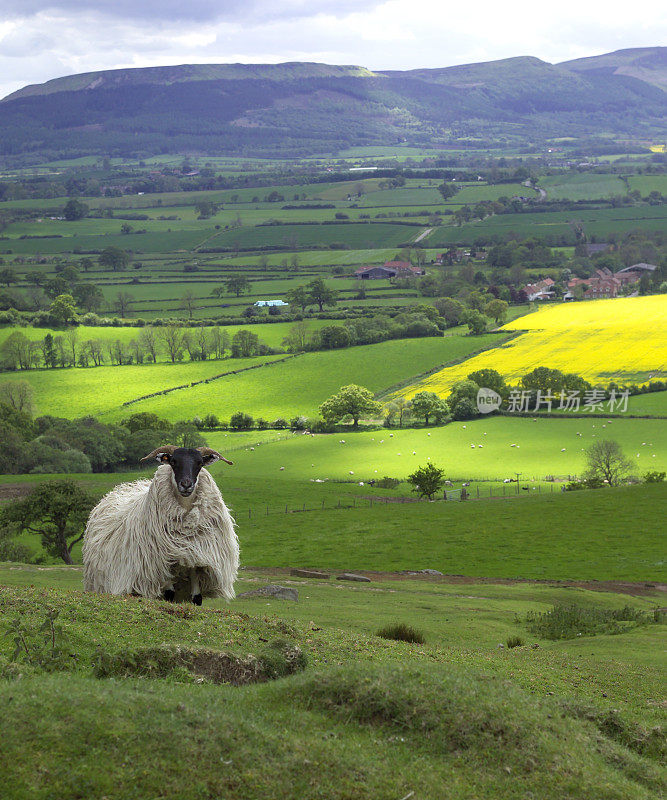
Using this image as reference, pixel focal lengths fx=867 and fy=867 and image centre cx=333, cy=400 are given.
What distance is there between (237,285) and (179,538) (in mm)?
165246

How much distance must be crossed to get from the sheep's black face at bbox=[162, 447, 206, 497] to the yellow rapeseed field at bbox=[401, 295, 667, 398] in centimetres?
9894

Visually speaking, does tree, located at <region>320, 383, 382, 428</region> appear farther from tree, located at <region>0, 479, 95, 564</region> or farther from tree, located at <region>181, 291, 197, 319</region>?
tree, located at <region>0, 479, 95, 564</region>

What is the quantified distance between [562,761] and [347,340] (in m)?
138

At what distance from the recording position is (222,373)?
133m

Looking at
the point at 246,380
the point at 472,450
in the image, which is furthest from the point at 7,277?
the point at 472,450

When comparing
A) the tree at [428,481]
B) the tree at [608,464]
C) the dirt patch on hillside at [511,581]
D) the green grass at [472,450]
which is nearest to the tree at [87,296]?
the green grass at [472,450]

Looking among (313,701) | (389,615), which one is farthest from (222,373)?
(313,701)

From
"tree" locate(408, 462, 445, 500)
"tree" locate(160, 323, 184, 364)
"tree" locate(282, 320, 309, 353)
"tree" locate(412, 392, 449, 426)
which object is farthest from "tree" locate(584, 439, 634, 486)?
"tree" locate(160, 323, 184, 364)

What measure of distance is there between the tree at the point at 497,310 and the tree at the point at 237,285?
1997 inches

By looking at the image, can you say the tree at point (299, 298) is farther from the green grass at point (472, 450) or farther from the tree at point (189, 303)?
the green grass at point (472, 450)

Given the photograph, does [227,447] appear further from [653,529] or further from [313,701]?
[313,701]

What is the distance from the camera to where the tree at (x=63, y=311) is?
156875mm

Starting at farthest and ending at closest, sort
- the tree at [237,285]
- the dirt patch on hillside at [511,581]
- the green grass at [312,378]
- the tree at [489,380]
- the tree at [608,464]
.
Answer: the tree at [237,285] → the green grass at [312,378] → the tree at [489,380] → the tree at [608,464] → the dirt patch on hillside at [511,581]

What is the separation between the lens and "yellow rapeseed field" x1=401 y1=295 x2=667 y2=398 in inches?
4779
